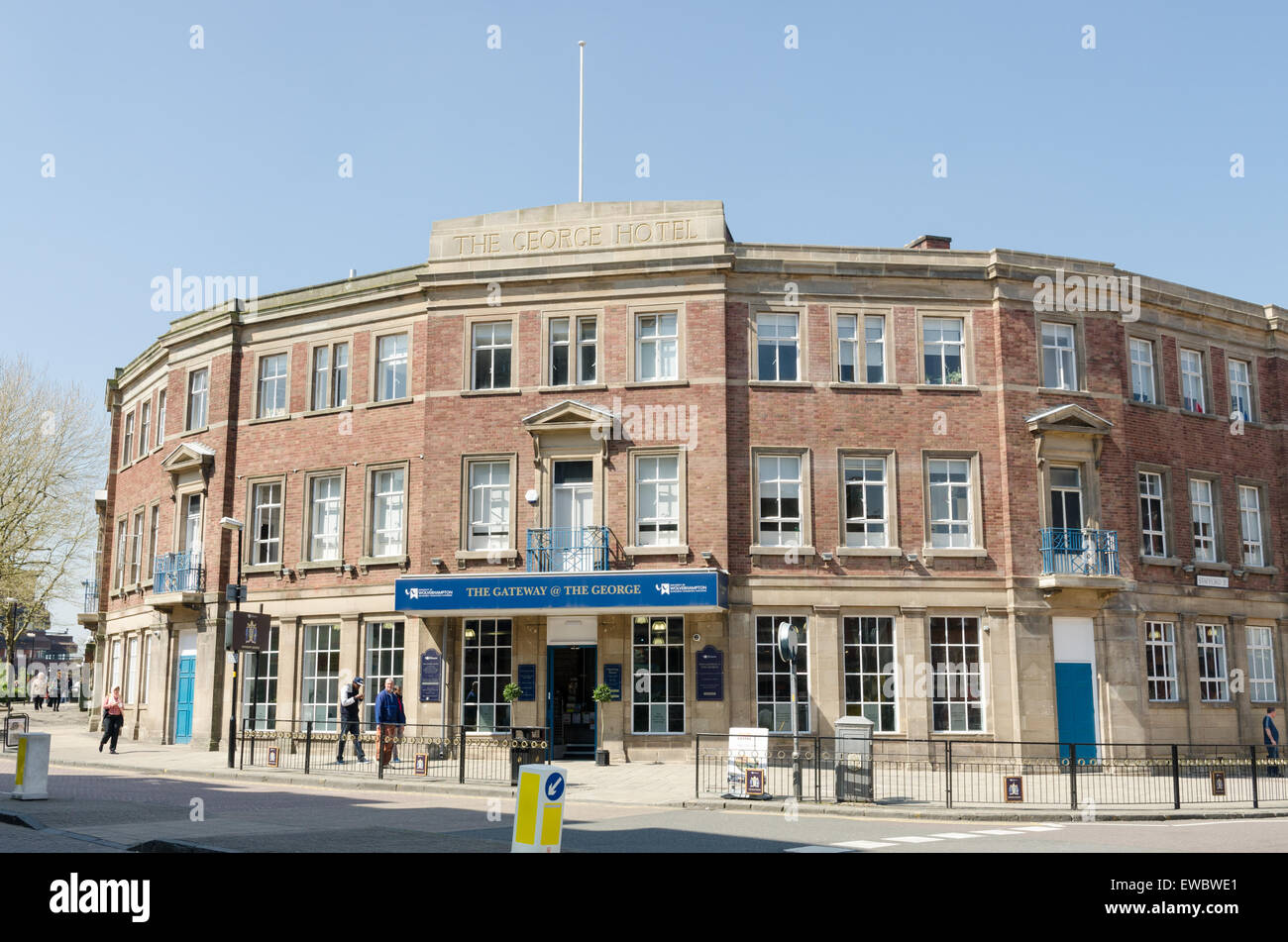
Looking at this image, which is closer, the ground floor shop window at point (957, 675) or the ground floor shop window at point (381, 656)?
the ground floor shop window at point (957, 675)

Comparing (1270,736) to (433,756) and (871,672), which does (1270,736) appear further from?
(433,756)

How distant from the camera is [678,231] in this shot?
28.9 metres

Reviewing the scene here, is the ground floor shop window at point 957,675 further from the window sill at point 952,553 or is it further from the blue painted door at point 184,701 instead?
the blue painted door at point 184,701

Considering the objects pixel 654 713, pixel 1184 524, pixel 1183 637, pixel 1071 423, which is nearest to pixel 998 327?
pixel 1071 423

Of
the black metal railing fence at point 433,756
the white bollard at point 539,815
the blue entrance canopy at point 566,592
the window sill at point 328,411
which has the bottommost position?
the black metal railing fence at point 433,756

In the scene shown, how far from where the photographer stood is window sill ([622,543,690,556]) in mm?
27469

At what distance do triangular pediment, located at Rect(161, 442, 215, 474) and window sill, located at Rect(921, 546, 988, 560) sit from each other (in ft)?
65.7

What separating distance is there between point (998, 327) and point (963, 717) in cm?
953

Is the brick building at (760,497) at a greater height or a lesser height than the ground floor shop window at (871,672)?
greater

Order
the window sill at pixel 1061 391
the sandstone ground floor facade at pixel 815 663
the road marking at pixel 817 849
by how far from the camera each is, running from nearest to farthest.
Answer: the road marking at pixel 817 849 → the sandstone ground floor facade at pixel 815 663 → the window sill at pixel 1061 391

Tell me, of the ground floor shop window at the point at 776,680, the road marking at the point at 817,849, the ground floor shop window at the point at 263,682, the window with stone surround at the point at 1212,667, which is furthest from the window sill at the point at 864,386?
the road marking at the point at 817,849

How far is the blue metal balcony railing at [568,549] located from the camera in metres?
27.8

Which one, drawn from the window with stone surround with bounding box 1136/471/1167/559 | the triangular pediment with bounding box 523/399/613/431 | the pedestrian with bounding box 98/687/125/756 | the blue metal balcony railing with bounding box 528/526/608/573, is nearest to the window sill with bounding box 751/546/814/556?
the blue metal balcony railing with bounding box 528/526/608/573

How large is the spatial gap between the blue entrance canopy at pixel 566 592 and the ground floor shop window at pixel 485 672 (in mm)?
1091
